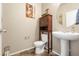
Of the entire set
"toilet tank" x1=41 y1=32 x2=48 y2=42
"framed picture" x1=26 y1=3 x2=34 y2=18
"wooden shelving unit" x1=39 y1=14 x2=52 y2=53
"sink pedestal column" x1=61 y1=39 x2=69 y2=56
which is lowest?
"sink pedestal column" x1=61 y1=39 x2=69 y2=56

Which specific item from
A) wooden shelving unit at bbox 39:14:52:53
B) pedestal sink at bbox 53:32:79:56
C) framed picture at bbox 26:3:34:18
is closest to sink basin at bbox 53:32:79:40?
pedestal sink at bbox 53:32:79:56

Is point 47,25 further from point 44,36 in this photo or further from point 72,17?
point 72,17

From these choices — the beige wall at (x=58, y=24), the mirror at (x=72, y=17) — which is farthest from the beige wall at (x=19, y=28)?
the mirror at (x=72, y=17)

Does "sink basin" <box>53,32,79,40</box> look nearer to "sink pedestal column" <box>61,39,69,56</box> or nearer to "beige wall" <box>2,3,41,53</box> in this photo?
"sink pedestal column" <box>61,39,69,56</box>

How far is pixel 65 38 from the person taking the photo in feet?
6.36

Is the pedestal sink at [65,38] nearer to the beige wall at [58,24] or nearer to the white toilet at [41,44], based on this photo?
the beige wall at [58,24]

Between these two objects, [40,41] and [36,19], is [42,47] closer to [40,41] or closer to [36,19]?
[40,41]

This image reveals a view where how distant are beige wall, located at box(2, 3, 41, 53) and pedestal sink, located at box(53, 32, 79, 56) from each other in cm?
38

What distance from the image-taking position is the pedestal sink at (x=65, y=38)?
1.92 m

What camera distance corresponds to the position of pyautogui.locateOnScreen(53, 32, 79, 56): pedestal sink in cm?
192

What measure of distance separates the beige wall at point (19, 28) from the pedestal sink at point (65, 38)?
15.0 inches

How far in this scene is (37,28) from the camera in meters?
2.08

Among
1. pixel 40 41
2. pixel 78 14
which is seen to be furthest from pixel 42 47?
pixel 78 14

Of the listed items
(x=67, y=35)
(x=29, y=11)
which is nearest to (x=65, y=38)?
(x=67, y=35)
